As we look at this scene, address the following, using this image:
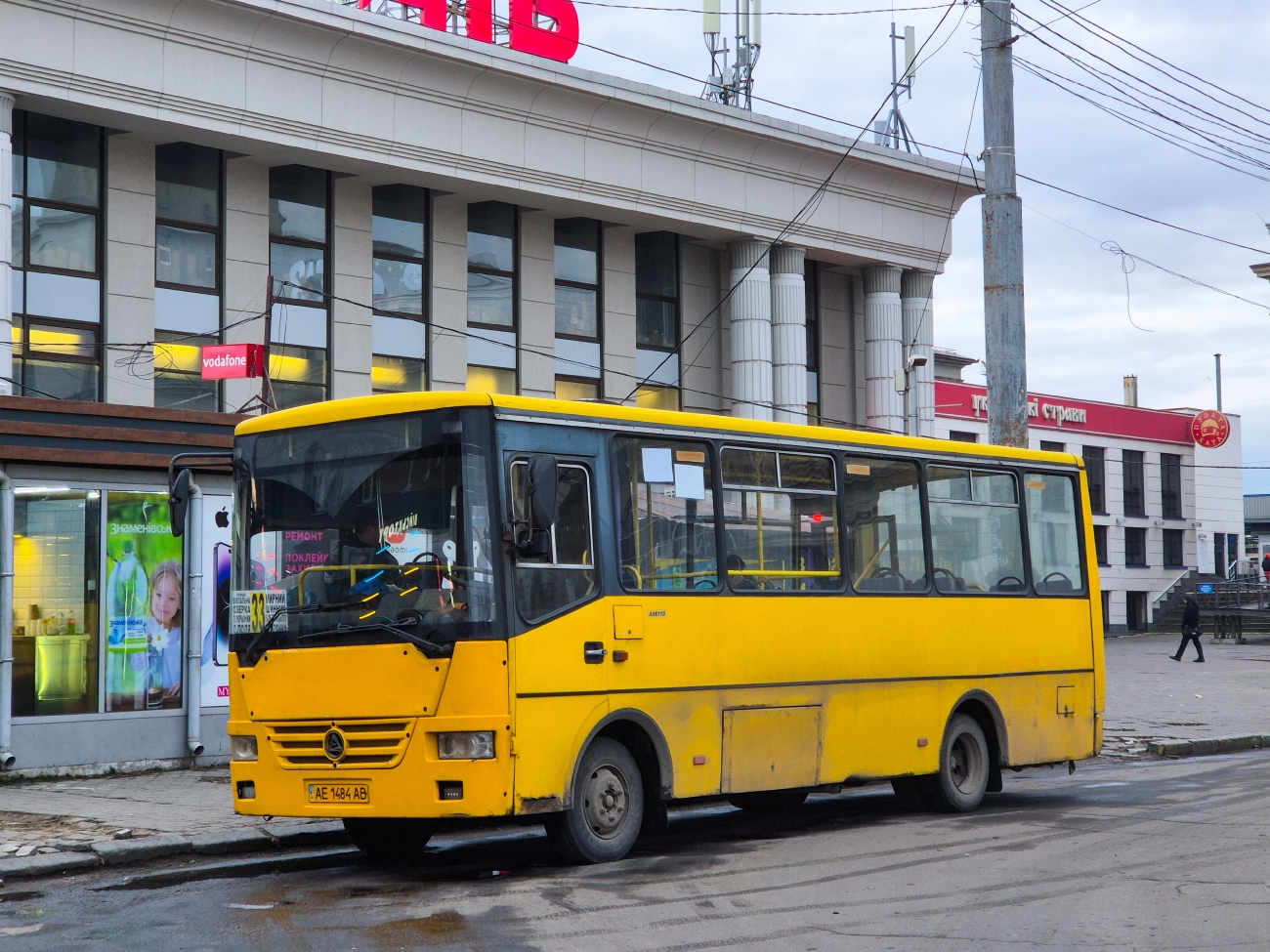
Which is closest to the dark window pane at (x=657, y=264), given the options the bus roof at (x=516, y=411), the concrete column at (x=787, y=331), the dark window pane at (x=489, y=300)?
the concrete column at (x=787, y=331)

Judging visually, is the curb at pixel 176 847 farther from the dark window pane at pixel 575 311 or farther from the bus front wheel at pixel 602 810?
the dark window pane at pixel 575 311

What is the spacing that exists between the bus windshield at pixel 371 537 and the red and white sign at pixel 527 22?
1660 centimetres

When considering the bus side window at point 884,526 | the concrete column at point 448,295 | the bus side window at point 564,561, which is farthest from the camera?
the concrete column at point 448,295

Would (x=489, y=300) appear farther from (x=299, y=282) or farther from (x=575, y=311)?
(x=299, y=282)

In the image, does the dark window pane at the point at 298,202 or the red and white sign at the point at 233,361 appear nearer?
the red and white sign at the point at 233,361

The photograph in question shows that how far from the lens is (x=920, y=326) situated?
32.9 m

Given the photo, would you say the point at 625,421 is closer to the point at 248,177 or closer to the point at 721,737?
the point at 721,737

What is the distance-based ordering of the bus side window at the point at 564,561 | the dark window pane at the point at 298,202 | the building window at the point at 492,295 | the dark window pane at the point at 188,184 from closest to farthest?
the bus side window at the point at 564,561 → the dark window pane at the point at 188,184 → the dark window pane at the point at 298,202 → the building window at the point at 492,295

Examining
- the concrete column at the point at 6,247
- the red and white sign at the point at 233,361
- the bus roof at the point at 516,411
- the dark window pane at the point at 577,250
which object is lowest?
the bus roof at the point at 516,411

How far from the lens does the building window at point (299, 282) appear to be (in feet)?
80.1

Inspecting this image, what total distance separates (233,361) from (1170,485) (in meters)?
48.6

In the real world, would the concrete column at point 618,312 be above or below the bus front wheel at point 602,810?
above

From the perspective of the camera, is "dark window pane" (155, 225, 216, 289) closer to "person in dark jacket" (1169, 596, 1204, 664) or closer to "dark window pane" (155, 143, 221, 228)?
"dark window pane" (155, 143, 221, 228)

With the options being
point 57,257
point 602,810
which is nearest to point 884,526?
point 602,810
